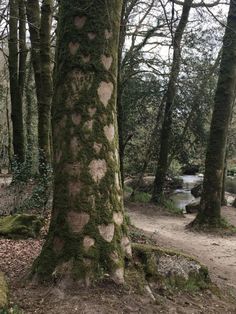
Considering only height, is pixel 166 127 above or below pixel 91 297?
above

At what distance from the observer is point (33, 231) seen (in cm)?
744

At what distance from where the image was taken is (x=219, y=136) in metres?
12.6

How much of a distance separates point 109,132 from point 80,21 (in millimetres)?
1191

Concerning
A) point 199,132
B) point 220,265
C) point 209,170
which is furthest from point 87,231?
point 199,132

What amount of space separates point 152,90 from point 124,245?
14724 millimetres

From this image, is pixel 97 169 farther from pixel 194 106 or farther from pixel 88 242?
pixel 194 106

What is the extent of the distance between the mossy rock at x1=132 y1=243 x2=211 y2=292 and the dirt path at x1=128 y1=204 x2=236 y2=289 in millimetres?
1271

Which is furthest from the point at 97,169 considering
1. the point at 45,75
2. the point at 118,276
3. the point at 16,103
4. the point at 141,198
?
the point at 141,198

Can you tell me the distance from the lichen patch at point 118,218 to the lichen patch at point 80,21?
1.96m

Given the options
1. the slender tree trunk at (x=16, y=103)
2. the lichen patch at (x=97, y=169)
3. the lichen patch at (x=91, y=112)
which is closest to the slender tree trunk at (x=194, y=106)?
the slender tree trunk at (x=16, y=103)

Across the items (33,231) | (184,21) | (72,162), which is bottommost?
(33,231)

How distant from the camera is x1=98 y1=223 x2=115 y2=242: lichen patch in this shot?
446 cm

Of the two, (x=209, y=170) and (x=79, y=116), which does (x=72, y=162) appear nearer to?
(x=79, y=116)

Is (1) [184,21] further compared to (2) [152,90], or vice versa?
(2) [152,90]
